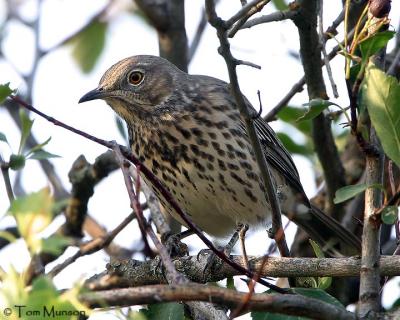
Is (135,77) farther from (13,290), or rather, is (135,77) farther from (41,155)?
(13,290)

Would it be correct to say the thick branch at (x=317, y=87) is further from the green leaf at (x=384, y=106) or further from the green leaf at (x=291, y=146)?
the green leaf at (x=384, y=106)

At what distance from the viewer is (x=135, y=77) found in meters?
7.13

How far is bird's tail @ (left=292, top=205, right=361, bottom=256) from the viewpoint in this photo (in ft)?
23.1

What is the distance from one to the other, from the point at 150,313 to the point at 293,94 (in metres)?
3.36

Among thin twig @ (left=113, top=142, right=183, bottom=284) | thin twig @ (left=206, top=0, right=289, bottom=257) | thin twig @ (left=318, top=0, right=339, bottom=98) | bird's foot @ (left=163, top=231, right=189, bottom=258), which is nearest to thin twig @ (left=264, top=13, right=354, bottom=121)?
thin twig @ (left=318, top=0, right=339, bottom=98)

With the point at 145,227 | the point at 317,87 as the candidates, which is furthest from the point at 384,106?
the point at 317,87

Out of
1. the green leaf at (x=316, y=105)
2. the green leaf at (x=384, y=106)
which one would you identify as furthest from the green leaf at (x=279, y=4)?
the green leaf at (x=384, y=106)

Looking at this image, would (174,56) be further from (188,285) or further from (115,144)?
(188,285)

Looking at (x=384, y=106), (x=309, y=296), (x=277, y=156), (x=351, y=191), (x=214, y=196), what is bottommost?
(x=309, y=296)

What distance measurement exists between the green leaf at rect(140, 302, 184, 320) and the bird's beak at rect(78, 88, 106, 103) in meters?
2.96

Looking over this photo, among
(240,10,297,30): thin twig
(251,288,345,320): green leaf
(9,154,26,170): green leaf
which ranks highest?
(240,10,297,30): thin twig

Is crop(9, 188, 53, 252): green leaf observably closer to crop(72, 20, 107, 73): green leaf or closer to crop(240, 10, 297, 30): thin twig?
crop(240, 10, 297, 30): thin twig

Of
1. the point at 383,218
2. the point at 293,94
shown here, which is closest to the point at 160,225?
the point at 383,218

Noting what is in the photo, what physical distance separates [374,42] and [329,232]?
11.6 ft
